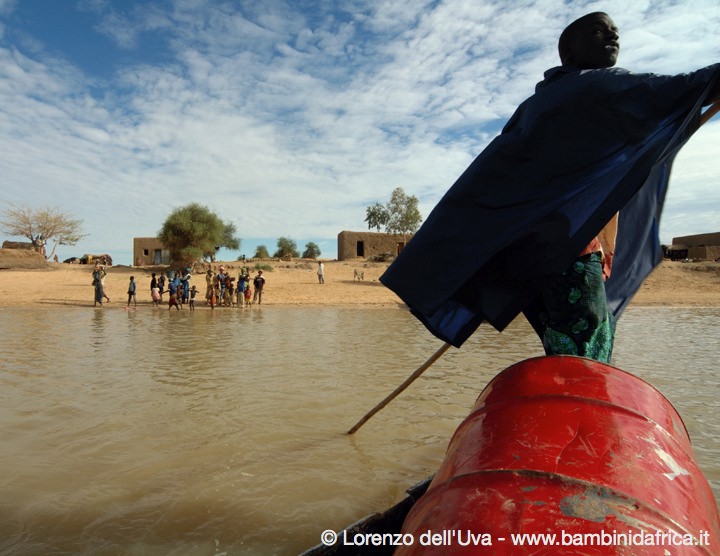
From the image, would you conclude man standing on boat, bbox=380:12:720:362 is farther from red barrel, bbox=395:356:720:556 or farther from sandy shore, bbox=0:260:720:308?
sandy shore, bbox=0:260:720:308

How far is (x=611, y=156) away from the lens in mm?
1809

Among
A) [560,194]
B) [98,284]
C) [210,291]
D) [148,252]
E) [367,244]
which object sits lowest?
[210,291]

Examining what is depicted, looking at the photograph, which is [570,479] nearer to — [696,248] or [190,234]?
[190,234]

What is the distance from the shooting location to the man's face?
Answer: 194 cm

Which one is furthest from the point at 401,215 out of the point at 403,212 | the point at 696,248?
the point at 696,248

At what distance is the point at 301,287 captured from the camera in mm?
26297

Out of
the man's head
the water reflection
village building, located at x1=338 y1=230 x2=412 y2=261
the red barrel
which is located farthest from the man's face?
village building, located at x1=338 y1=230 x2=412 y2=261

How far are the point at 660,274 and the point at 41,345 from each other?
2886 cm

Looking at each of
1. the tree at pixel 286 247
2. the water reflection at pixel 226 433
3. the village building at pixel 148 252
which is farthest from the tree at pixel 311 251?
the water reflection at pixel 226 433

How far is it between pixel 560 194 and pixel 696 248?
38.1 m

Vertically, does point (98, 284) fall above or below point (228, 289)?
above

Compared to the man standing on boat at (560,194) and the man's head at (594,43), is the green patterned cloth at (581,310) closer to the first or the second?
the man standing on boat at (560,194)

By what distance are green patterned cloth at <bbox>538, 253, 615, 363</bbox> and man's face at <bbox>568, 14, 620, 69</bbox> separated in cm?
78

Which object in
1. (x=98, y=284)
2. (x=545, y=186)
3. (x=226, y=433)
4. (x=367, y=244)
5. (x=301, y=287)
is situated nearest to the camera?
(x=545, y=186)
